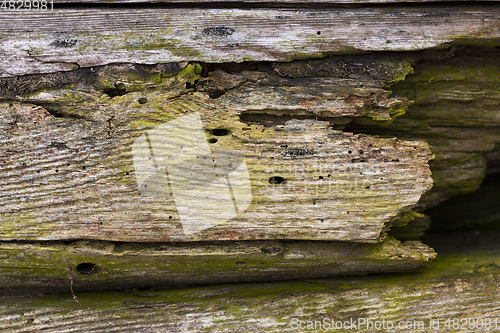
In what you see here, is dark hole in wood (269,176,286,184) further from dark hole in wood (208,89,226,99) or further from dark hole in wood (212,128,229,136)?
dark hole in wood (208,89,226,99)

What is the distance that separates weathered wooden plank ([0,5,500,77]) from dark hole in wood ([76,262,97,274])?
5.26 feet

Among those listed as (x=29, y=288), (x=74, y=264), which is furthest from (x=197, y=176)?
(x=29, y=288)

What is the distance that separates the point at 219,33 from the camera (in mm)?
2523

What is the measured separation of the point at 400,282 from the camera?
276 centimetres

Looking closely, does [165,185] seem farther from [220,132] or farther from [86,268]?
[86,268]

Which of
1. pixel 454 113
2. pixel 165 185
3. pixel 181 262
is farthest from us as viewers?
pixel 454 113

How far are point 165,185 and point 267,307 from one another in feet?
4.37

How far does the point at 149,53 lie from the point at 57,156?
3.52 feet

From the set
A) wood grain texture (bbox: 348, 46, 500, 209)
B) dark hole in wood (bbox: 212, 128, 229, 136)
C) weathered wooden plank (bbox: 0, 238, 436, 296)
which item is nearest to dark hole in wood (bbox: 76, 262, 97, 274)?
weathered wooden plank (bbox: 0, 238, 436, 296)

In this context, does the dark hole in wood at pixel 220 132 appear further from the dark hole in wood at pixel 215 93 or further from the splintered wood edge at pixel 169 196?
the dark hole in wood at pixel 215 93

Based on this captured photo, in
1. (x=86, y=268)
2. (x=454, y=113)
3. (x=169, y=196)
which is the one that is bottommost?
(x=86, y=268)

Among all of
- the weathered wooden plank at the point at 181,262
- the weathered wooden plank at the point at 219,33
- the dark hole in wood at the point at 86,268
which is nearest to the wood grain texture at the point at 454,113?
the weathered wooden plank at the point at 219,33

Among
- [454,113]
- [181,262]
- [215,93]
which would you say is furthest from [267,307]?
[454,113]

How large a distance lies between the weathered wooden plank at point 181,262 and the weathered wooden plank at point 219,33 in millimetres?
1470
